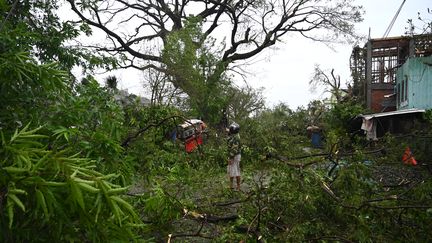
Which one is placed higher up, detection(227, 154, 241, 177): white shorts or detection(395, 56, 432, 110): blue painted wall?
detection(395, 56, 432, 110): blue painted wall

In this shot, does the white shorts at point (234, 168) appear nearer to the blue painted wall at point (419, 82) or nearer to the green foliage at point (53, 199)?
the green foliage at point (53, 199)

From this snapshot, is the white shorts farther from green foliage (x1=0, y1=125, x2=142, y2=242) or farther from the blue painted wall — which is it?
the blue painted wall

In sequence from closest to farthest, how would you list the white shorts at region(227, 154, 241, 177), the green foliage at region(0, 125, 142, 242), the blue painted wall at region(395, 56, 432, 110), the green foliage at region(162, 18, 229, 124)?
the green foliage at region(0, 125, 142, 242) → the white shorts at region(227, 154, 241, 177) → the blue painted wall at region(395, 56, 432, 110) → the green foliage at region(162, 18, 229, 124)

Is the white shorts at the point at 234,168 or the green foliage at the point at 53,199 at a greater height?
the green foliage at the point at 53,199

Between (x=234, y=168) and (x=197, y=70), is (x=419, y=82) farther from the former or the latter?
(x=234, y=168)

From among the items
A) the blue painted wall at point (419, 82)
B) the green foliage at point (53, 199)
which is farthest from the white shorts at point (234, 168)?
the blue painted wall at point (419, 82)

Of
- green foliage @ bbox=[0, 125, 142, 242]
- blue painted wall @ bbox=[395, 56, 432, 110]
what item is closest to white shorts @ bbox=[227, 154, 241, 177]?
green foliage @ bbox=[0, 125, 142, 242]

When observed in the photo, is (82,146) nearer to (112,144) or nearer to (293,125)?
(112,144)

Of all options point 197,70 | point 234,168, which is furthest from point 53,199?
point 197,70

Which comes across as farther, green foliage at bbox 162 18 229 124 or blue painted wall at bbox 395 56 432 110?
green foliage at bbox 162 18 229 124

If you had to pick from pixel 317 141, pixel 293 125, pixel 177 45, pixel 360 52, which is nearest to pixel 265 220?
pixel 177 45

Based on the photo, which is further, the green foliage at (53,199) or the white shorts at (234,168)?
the white shorts at (234,168)

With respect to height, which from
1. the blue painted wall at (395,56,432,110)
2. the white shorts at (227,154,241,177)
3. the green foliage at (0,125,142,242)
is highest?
the blue painted wall at (395,56,432,110)

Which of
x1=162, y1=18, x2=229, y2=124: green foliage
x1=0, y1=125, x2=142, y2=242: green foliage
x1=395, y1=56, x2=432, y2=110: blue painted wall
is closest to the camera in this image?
x1=0, y1=125, x2=142, y2=242: green foliage
